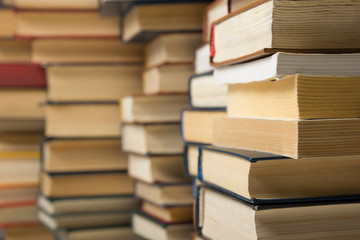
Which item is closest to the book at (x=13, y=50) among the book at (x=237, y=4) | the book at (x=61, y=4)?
the book at (x=61, y=4)

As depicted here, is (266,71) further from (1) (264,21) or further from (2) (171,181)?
(2) (171,181)

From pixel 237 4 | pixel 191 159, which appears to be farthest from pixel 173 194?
pixel 237 4

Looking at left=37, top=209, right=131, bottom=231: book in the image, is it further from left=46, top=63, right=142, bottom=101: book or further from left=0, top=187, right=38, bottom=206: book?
left=46, top=63, right=142, bottom=101: book

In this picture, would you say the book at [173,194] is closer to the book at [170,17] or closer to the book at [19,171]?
the book at [170,17]

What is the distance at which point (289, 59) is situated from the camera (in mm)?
665

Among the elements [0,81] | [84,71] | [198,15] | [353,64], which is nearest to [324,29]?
[353,64]

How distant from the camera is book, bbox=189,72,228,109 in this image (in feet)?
3.18

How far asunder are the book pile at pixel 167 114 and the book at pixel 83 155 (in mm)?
183

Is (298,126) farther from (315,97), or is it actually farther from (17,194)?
(17,194)

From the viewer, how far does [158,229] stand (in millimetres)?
1207

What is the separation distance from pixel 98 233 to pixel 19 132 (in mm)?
368

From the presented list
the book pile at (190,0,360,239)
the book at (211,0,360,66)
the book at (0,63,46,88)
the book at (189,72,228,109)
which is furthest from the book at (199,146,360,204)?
the book at (0,63,46,88)

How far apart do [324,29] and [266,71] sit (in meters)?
0.08

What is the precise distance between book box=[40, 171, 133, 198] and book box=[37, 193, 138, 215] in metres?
0.01
